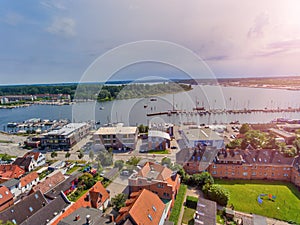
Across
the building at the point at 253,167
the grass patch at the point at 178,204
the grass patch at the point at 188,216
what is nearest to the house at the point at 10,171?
the grass patch at the point at 178,204

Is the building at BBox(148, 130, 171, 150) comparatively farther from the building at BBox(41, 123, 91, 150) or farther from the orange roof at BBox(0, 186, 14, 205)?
the orange roof at BBox(0, 186, 14, 205)

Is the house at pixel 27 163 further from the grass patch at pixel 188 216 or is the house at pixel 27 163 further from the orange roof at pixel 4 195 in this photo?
the grass patch at pixel 188 216

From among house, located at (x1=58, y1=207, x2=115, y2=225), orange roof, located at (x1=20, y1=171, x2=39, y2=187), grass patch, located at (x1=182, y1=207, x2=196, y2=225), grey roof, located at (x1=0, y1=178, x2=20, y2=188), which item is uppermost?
house, located at (x1=58, y1=207, x2=115, y2=225)

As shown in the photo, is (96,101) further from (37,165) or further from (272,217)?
(272,217)

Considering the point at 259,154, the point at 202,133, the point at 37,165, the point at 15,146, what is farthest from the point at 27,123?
the point at 259,154

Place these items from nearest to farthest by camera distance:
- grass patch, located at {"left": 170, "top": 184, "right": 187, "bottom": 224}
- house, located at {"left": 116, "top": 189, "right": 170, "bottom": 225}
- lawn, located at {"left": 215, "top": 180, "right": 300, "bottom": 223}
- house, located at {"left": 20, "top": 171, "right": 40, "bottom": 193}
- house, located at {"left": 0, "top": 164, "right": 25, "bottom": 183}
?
house, located at {"left": 116, "top": 189, "right": 170, "bottom": 225} → grass patch, located at {"left": 170, "top": 184, "right": 187, "bottom": 224} → lawn, located at {"left": 215, "top": 180, "right": 300, "bottom": 223} → house, located at {"left": 20, "top": 171, "right": 40, "bottom": 193} → house, located at {"left": 0, "top": 164, "right": 25, "bottom": 183}

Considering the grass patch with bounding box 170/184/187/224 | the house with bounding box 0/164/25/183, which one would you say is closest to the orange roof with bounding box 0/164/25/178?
the house with bounding box 0/164/25/183

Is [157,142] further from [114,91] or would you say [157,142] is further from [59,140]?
[114,91]
